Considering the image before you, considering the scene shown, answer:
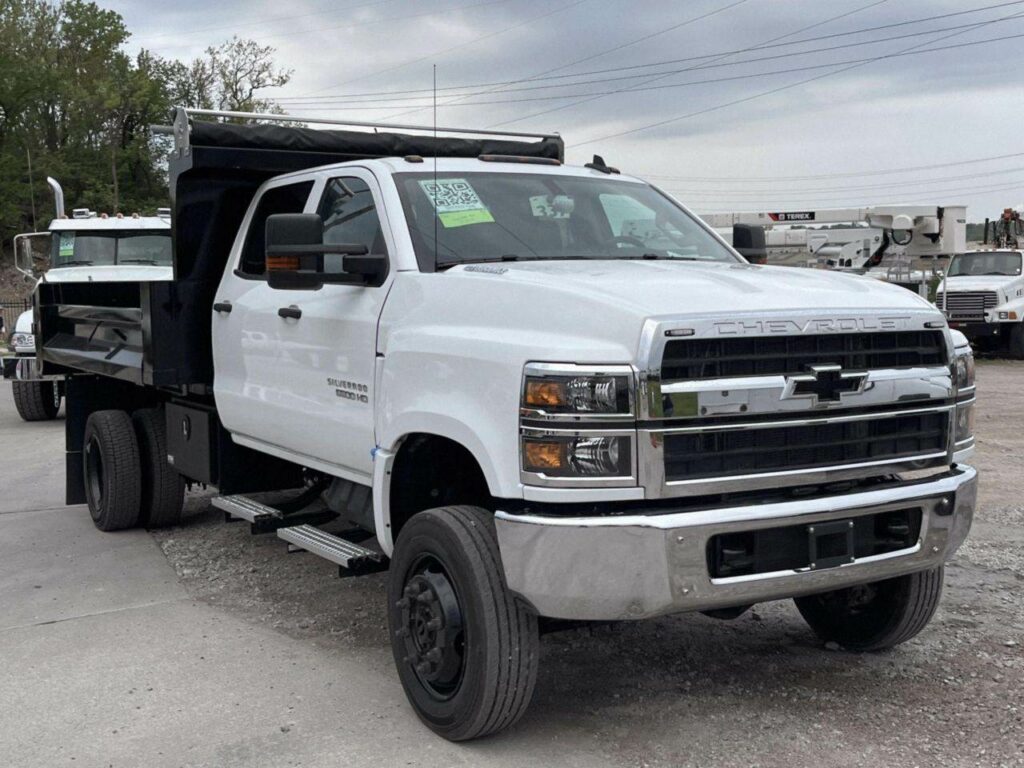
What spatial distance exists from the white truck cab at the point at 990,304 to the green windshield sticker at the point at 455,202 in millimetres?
19718

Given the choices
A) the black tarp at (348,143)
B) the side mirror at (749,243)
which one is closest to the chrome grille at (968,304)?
the black tarp at (348,143)

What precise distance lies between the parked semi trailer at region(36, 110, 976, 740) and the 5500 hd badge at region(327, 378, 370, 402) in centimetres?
2

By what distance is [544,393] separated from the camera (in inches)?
143

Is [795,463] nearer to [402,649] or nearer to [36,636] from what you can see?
[402,649]

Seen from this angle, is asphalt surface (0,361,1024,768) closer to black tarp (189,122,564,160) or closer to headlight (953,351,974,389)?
headlight (953,351,974,389)

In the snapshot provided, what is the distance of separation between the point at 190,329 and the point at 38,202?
62.1 meters

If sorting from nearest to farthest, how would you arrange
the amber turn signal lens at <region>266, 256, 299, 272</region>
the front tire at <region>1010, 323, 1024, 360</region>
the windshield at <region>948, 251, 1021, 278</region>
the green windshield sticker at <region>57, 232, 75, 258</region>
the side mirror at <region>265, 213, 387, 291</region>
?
the side mirror at <region>265, 213, 387, 291</region>, the amber turn signal lens at <region>266, 256, 299, 272</region>, the green windshield sticker at <region>57, 232, 75, 258</region>, the front tire at <region>1010, 323, 1024, 360</region>, the windshield at <region>948, 251, 1021, 278</region>

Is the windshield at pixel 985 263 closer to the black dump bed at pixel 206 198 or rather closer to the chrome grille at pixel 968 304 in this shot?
the chrome grille at pixel 968 304

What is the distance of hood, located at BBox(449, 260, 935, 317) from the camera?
3764 mm

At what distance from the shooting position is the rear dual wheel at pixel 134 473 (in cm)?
751

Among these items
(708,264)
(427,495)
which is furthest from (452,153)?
(427,495)

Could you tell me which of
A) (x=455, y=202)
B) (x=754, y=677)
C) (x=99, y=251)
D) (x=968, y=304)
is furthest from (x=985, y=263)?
(x=455, y=202)

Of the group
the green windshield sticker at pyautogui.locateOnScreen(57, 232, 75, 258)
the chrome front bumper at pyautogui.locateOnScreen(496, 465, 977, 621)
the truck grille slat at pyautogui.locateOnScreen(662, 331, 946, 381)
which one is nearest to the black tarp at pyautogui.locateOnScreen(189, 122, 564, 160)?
the truck grille slat at pyautogui.locateOnScreen(662, 331, 946, 381)

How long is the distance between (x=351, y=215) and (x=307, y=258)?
0.36m
